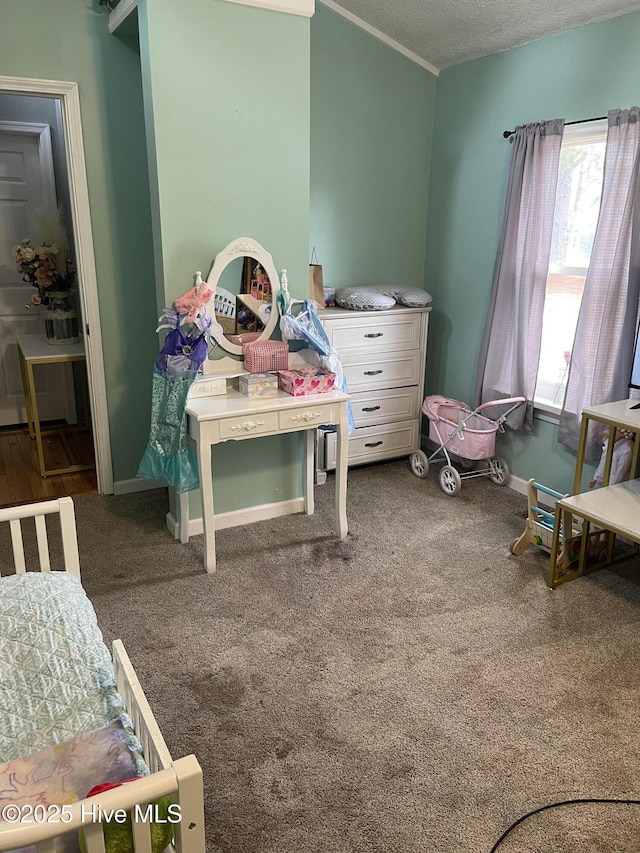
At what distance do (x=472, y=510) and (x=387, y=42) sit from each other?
110 inches

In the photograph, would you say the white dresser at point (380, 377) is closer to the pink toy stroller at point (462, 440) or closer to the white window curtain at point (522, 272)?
the pink toy stroller at point (462, 440)

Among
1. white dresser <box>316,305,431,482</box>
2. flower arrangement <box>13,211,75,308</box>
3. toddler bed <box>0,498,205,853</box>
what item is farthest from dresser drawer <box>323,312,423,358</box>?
toddler bed <box>0,498,205,853</box>

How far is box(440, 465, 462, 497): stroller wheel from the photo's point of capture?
390 cm

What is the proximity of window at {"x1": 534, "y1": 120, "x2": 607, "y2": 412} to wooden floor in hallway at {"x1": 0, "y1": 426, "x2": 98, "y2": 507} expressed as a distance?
273 centimetres

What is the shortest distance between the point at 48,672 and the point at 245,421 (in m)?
1.58

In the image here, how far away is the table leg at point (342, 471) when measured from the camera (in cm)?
326

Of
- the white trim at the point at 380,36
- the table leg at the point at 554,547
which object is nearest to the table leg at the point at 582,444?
the table leg at the point at 554,547

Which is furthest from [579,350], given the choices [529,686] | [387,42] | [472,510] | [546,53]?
[387,42]

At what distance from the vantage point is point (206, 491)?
2.99m

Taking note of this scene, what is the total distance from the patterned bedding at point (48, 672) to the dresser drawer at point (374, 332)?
8.22 feet

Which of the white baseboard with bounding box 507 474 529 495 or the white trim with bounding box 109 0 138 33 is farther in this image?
the white baseboard with bounding box 507 474 529 495

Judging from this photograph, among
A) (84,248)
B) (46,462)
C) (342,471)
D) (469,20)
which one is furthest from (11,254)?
(469,20)

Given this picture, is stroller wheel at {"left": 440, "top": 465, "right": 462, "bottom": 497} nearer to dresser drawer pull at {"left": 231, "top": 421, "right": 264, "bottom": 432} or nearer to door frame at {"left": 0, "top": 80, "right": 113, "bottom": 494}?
dresser drawer pull at {"left": 231, "top": 421, "right": 264, "bottom": 432}

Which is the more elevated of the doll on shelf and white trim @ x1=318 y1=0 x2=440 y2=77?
white trim @ x1=318 y1=0 x2=440 y2=77
